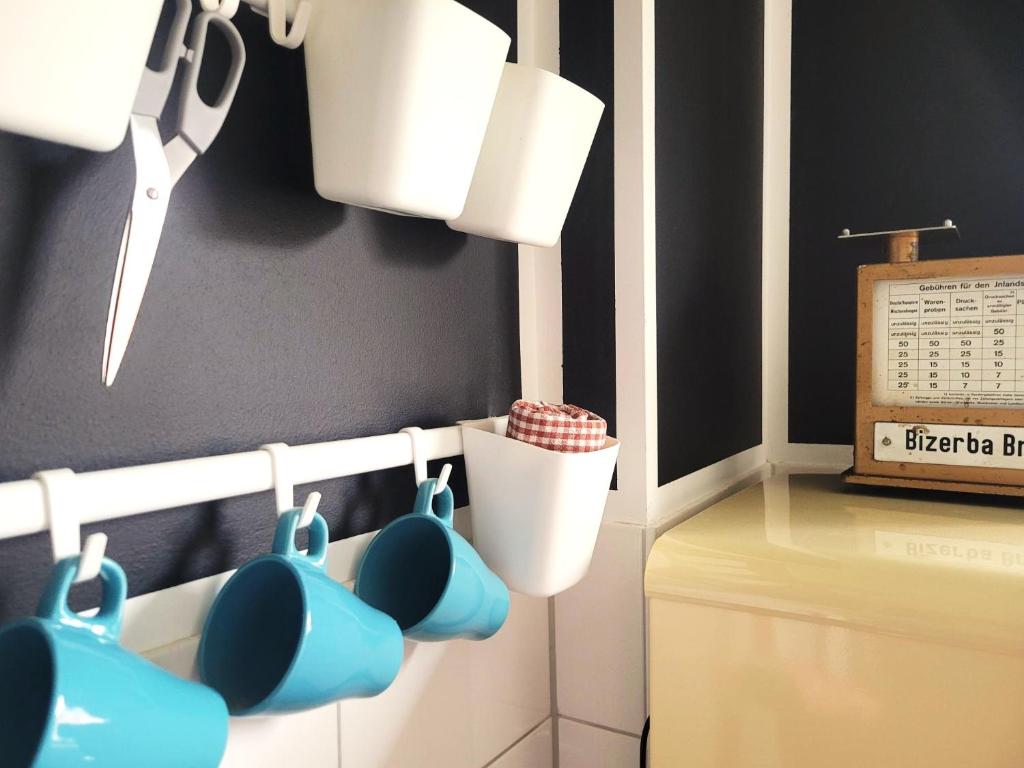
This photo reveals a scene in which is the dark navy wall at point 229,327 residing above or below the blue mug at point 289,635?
above

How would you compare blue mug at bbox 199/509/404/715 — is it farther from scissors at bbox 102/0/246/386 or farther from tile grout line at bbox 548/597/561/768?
tile grout line at bbox 548/597/561/768

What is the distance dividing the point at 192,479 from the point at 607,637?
22.4 inches

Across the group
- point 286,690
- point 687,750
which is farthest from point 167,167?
point 687,750

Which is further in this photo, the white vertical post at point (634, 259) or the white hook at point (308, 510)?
the white vertical post at point (634, 259)

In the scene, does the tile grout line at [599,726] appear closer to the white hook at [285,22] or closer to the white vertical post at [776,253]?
the white vertical post at [776,253]

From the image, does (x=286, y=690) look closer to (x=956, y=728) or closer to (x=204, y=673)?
(x=204, y=673)

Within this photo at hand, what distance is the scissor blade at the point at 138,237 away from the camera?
0.46 m

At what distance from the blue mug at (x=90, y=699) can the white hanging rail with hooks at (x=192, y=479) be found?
4cm

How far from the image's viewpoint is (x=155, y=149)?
0.49m

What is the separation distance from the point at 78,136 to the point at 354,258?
0.99ft

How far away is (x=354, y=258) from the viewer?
2.30 ft

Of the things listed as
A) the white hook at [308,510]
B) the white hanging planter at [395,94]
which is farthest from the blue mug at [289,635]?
the white hanging planter at [395,94]

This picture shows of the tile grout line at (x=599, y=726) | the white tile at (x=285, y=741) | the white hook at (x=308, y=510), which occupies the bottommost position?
the tile grout line at (x=599, y=726)

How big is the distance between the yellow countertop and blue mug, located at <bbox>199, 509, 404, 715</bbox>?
0.32 metres
